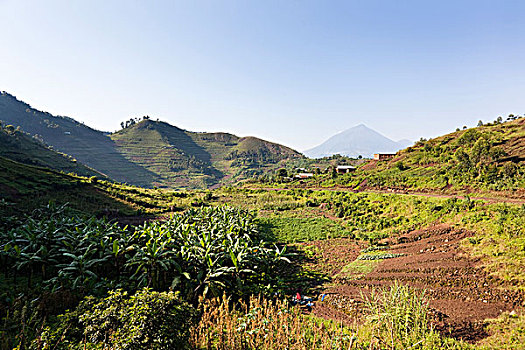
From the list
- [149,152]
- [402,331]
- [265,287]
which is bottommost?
[265,287]

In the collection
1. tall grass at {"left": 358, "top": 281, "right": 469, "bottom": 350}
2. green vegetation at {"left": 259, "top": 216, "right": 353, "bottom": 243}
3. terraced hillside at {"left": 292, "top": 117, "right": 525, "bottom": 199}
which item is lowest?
green vegetation at {"left": 259, "top": 216, "right": 353, "bottom": 243}

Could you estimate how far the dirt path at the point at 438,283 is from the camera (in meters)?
5.86

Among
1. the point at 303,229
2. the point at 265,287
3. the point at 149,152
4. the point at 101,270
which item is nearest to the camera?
the point at 101,270

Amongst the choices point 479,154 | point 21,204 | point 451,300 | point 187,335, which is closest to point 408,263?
point 451,300

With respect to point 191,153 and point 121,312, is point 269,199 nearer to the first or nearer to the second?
point 121,312

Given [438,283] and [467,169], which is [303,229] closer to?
[438,283]

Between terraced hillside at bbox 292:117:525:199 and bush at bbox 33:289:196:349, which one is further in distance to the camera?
terraced hillside at bbox 292:117:525:199

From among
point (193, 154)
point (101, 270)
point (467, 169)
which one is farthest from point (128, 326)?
point (193, 154)

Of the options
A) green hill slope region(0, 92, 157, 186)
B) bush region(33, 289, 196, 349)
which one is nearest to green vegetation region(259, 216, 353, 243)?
bush region(33, 289, 196, 349)

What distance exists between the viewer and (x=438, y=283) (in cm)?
765

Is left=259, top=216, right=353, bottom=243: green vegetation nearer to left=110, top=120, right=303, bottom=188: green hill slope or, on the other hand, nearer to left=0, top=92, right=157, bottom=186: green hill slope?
left=110, top=120, right=303, bottom=188: green hill slope

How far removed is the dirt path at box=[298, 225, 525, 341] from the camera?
5.86m

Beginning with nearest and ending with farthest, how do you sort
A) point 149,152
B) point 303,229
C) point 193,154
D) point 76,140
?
point 303,229 < point 76,140 < point 149,152 < point 193,154

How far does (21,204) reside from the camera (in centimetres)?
1405
